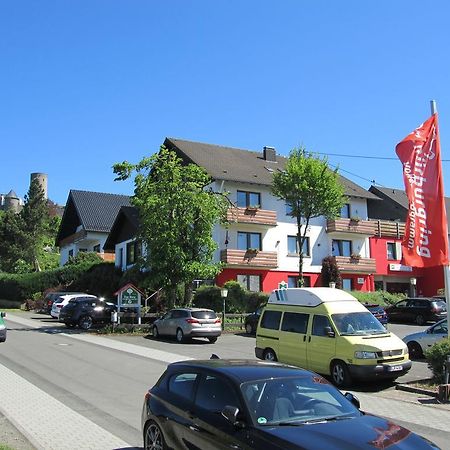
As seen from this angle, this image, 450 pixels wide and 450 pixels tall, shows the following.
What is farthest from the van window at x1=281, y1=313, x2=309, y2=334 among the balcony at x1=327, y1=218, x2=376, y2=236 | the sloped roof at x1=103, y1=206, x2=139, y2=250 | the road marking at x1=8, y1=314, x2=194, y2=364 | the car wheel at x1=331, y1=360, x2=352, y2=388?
the sloped roof at x1=103, y1=206, x2=139, y2=250

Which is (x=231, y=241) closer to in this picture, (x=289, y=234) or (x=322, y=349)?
(x=289, y=234)

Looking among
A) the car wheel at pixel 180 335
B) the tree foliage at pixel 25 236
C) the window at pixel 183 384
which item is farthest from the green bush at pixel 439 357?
the tree foliage at pixel 25 236

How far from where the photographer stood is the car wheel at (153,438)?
6043mm

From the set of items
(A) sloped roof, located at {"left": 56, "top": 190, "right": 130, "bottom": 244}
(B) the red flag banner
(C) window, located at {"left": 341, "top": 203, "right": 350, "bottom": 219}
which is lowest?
(B) the red flag banner

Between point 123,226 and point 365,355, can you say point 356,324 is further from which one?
point 123,226

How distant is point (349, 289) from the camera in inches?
1695

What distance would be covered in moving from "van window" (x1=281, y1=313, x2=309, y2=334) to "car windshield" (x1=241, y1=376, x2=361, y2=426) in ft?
28.2

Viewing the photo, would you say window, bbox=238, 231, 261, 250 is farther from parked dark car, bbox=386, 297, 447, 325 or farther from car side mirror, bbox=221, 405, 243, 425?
car side mirror, bbox=221, 405, 243, 425

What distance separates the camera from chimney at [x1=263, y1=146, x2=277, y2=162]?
4756cm

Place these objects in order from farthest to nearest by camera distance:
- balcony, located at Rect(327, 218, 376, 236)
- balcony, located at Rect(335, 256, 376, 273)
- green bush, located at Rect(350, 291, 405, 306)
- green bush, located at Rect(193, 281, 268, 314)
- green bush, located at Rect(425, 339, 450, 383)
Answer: balcony, located at Rect(327, 218, 376, 236) → balcony, located at Rect(335, 256, 376, 273) → green bush, located at Rect(350, 291, 405, 306) → green bush, located at Rect(193, 281, 268, 314) → green bush, located at Rect(425, 339, 450, 383)

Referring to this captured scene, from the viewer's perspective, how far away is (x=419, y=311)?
31.5 m

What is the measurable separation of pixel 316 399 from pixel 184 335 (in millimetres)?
19045

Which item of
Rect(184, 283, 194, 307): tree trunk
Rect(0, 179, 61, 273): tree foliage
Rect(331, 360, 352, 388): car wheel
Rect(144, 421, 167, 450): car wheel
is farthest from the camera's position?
Rect(0, 179, 61, 273): tree foliage

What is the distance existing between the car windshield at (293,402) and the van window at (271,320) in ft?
31.0
